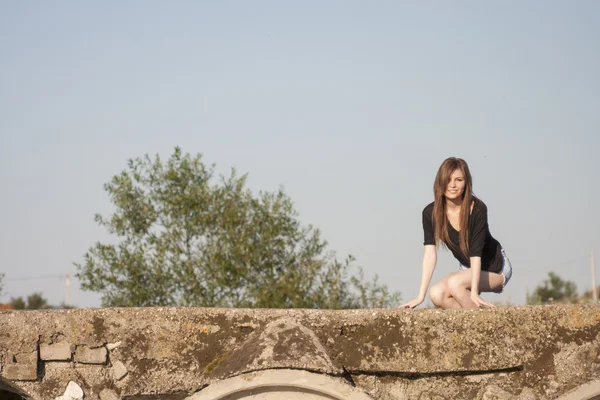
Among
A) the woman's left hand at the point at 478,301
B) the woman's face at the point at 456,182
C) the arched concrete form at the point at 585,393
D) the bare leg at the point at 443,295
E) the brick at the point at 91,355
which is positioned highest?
the woman's face at the point at 456,182

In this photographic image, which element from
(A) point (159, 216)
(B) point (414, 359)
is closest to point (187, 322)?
(B) point (414, 359)

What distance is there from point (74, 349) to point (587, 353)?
2.98 metres

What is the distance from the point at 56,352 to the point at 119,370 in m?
0.39

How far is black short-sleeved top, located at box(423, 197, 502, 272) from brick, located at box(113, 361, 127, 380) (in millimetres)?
2036

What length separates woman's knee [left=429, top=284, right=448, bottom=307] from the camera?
219 inches

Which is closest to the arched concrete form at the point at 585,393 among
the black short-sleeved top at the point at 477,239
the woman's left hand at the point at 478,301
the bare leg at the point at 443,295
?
the woman's left hand at the point at 478,301

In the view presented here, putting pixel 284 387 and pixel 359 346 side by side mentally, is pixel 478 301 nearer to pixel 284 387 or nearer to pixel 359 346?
pixel 359 346

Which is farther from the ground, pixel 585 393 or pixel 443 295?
pixel 443 295

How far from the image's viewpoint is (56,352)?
521 cm

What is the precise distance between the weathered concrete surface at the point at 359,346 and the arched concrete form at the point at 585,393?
5 centimetres

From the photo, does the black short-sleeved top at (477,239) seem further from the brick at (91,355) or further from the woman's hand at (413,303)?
the brick at (91,355)

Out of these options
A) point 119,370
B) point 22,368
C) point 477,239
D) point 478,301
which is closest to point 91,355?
point 119,370

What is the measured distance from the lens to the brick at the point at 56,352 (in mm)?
5203

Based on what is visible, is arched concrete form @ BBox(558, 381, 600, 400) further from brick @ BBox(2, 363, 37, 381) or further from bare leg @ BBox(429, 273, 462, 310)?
brick @ BBox(2, 363, 37, 381)
